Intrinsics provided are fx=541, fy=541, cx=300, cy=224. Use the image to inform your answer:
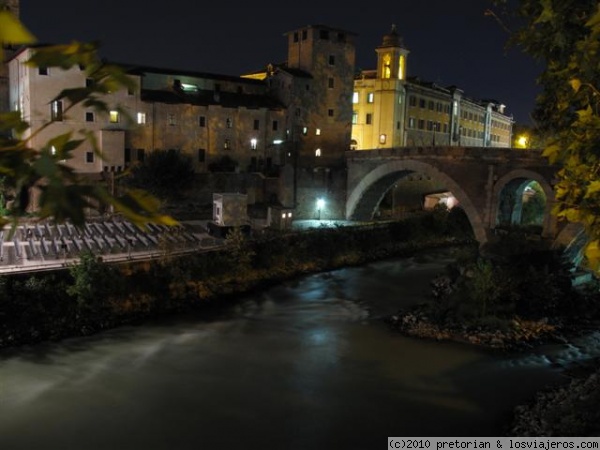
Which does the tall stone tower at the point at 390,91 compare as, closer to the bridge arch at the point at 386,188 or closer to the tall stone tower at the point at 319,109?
the tall stone tower at the point at 319,109

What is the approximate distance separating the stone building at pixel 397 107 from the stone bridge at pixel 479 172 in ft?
40.5

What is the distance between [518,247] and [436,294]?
372 centimetres

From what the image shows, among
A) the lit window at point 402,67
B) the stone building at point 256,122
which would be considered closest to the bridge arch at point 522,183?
the stone building at point 256,122

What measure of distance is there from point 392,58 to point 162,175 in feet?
75.2

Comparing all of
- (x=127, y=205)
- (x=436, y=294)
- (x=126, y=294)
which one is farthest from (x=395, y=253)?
(x=127, y=205)

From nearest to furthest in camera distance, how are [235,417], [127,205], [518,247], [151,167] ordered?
[127,205] → [235,417] → [518,247] → [151,167]

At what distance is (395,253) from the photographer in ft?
103

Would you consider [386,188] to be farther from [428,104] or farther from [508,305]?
[508,305]

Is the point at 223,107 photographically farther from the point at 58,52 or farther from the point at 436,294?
the point at 58,52

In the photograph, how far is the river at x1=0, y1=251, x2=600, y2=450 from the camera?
39.7 feet

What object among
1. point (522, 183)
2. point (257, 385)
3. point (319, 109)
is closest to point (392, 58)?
point (319, 109)

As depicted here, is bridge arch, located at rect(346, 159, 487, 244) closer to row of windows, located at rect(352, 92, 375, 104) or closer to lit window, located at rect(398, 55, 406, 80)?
row of windows, located at rect(352, 92, 375, 104)

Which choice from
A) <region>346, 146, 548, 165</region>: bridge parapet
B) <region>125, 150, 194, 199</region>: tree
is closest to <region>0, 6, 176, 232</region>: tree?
<region>346, 146, 548, 165</region>: bridge parapet

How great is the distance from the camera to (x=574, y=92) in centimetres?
633
